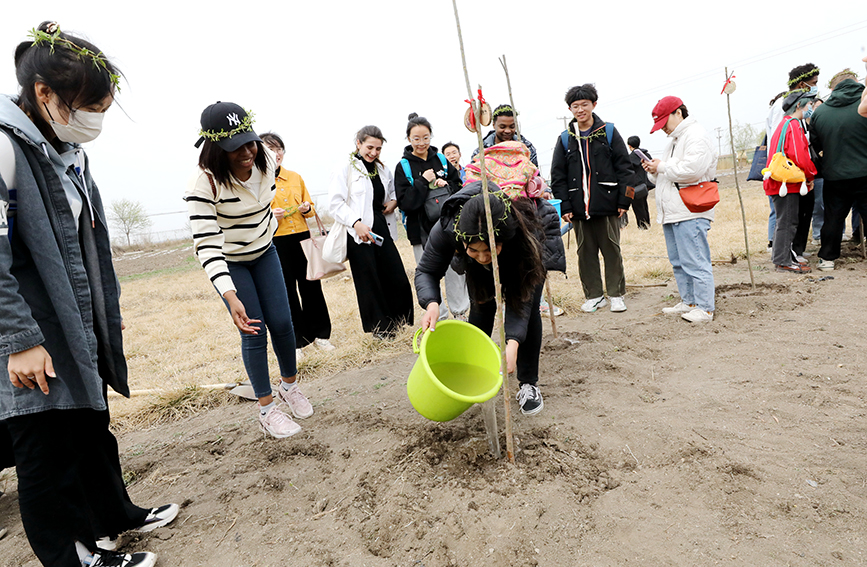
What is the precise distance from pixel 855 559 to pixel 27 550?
115 inches

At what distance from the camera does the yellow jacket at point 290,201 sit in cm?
378

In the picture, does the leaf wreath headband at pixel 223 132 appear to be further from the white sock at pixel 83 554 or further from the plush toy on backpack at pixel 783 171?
the plush toy on backpack at pixel 783 171

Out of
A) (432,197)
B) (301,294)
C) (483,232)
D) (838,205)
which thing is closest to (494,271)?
(483,232)

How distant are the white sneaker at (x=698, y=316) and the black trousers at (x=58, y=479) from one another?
373 centimetres

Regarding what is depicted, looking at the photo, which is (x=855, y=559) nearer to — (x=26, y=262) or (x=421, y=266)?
(x=421, y=266)

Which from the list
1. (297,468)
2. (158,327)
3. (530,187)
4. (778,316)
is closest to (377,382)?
(297,468)

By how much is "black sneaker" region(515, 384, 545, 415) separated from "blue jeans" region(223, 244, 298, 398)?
1.29m

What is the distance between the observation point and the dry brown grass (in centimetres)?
338

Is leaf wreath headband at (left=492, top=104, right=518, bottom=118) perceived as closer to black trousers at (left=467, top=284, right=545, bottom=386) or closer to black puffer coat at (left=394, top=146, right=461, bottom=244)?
black puffer coat at (left=394, top=146, right=461, bottom=244)

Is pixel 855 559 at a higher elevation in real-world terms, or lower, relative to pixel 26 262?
lower

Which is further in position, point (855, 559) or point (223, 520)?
point (223, 520)

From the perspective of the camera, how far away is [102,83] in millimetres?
1458

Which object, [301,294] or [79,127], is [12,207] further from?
[301,294]

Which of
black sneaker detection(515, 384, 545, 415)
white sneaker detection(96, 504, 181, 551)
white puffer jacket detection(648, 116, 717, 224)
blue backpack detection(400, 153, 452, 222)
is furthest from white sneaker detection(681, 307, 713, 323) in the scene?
white sneaker detection(96, 504, 181, 551)
